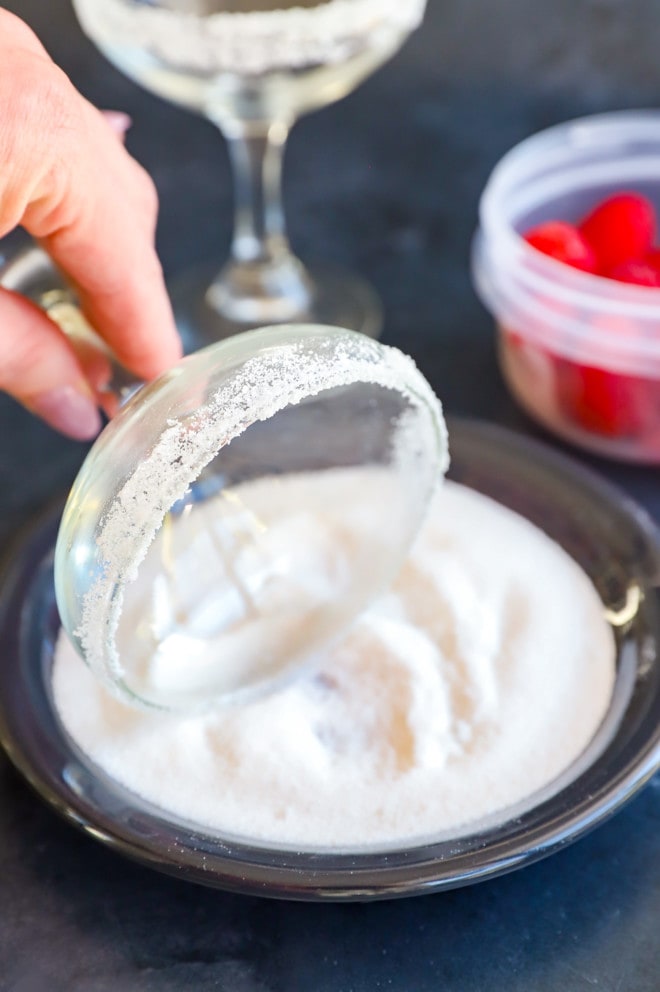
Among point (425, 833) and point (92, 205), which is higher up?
point (92, 205)

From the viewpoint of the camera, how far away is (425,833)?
46cm

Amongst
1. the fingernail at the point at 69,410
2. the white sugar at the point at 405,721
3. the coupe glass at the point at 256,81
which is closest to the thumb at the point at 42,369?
the fingernail at the point at 69,410

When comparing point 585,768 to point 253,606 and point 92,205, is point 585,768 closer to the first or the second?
point 253,606

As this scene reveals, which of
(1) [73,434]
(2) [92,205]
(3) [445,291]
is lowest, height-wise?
(3) [445,291]

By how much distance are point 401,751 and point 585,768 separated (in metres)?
0.08

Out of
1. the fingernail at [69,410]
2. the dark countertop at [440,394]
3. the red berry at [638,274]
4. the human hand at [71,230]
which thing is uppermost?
the human hand at [71,230]

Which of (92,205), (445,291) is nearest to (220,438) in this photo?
(92,205)

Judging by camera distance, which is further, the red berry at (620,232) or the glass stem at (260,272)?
the glass stem at (260,272)

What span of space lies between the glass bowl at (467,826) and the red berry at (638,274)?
0.13 m

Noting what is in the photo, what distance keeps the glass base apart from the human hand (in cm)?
27

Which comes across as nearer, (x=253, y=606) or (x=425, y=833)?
(x=425, y=833)

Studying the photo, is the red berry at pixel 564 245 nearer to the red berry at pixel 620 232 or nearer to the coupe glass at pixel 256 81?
the red berry at pixel 620 232

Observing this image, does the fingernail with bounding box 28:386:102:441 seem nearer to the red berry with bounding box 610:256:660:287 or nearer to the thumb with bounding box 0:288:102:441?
the thumb with bounding box 0:288:102:441

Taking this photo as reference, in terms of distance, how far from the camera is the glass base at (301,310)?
2.71 feet
